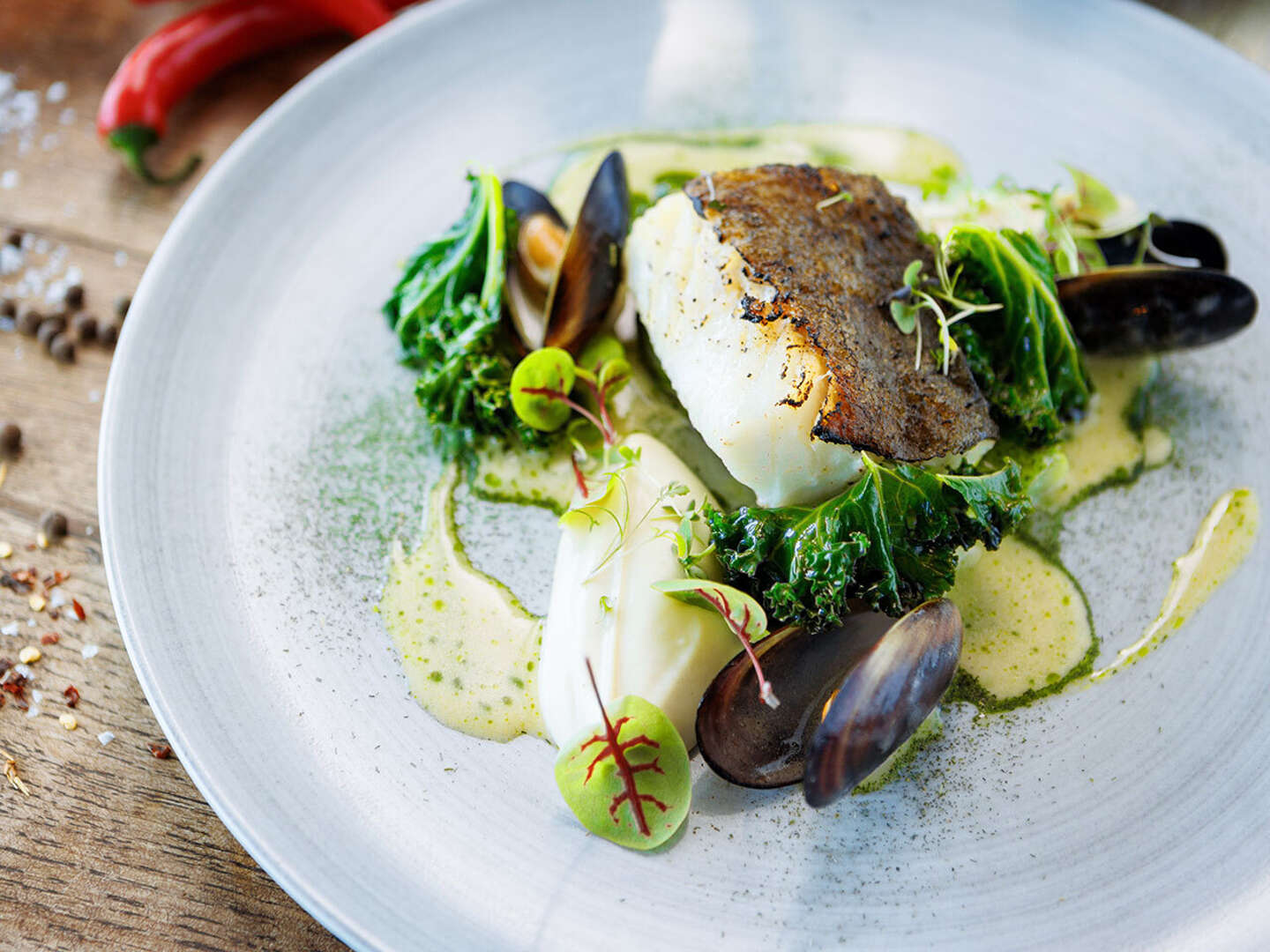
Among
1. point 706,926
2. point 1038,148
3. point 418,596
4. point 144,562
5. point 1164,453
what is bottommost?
point 144,562

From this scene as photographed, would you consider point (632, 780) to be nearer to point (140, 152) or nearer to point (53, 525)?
point (53, 525)

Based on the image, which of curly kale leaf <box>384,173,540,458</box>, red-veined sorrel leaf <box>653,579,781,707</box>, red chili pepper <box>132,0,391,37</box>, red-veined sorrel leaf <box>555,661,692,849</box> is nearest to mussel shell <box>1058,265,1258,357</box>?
red-veined sorrel leaf <box>653,579,781,707</box>

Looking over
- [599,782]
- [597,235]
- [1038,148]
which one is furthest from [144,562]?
[1038,148]

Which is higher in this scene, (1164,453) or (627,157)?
(1164,453)

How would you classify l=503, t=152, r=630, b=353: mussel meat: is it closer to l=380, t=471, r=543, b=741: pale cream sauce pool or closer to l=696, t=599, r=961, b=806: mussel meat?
l=380, t=471, r=543, b=741: pale cream sauce pool

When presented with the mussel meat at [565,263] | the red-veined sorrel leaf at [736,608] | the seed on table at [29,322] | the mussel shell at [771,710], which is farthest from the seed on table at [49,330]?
the mussel shell at [771,710]

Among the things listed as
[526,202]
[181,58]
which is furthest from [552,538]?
[181,58]

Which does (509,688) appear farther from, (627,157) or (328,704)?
(627,157)
